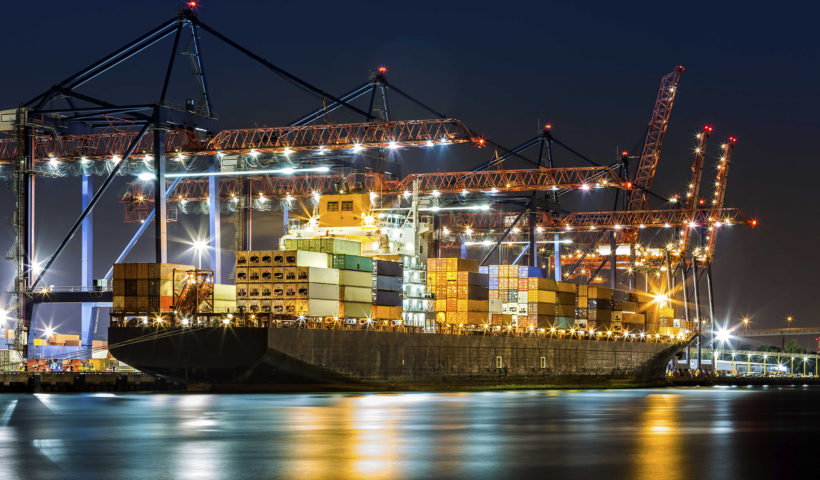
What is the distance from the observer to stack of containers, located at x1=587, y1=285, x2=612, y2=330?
253ft

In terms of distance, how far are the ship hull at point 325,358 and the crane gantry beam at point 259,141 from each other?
36.4 feet

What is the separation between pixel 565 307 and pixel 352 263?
84.2 ft

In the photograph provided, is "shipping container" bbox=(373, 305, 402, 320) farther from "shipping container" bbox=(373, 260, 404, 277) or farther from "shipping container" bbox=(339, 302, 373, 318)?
"shipping container" bbox=(373, 260, 404, 277)

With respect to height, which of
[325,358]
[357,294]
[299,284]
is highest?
[299,284]

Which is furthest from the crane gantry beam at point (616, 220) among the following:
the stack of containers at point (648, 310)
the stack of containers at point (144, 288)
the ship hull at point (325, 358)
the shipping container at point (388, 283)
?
the stack of containers at point (144, 288)

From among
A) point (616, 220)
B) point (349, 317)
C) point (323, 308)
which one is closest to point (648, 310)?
point (616, 220)

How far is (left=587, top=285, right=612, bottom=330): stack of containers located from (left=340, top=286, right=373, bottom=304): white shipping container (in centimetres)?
2803

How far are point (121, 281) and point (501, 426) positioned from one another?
984 inches

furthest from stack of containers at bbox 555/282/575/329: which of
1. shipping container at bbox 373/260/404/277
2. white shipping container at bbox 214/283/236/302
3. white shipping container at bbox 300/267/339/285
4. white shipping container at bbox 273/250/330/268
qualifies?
white shipping container at bbox 214/283/236/302

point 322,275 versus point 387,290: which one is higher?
point 322,275

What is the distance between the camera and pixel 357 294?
53000 mm

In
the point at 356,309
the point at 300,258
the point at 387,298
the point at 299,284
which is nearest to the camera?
the point at 300,258

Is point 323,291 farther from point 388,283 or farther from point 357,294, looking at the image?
point 388,283

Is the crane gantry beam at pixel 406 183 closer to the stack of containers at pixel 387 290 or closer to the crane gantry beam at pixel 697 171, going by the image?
the stack of containers at pixel 387 290
